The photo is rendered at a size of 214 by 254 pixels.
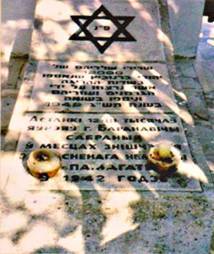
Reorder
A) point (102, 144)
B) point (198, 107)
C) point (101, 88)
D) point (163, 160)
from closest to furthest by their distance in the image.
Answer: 1. point (163, 160)
2. point (102, 144)
3. point (101, 88)
4. point (198, 107)

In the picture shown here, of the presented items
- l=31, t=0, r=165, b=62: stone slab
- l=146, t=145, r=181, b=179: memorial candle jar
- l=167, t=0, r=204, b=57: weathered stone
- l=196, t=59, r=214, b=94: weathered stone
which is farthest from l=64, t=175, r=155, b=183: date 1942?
l=167, t=0, r=204, b=57: weathered stone

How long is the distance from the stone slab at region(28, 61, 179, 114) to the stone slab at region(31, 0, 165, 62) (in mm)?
196

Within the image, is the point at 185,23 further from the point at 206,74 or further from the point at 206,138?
the point at 206,138

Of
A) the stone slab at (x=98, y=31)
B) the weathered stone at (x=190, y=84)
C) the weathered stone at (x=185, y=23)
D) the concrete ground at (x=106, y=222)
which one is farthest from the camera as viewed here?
the weathered stone at (x=185, y=23)

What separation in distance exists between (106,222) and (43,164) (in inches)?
26.7

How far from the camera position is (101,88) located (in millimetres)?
4496

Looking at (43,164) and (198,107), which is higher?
(43,164)

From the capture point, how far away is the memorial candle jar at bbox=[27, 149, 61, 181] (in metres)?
3.42

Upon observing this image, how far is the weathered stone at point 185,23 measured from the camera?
577 centimetres

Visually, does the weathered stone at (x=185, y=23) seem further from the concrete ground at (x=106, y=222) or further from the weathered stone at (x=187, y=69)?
the concrete ground at (x=106, y=222)

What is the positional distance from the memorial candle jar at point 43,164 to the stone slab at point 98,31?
5.70ft

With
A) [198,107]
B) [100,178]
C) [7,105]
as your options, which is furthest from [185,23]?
[100,178]

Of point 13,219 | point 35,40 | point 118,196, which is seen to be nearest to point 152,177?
point 118,196

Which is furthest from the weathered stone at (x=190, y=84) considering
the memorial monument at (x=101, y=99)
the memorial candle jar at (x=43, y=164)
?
the memorial candle jar at (x=43, y=164)
